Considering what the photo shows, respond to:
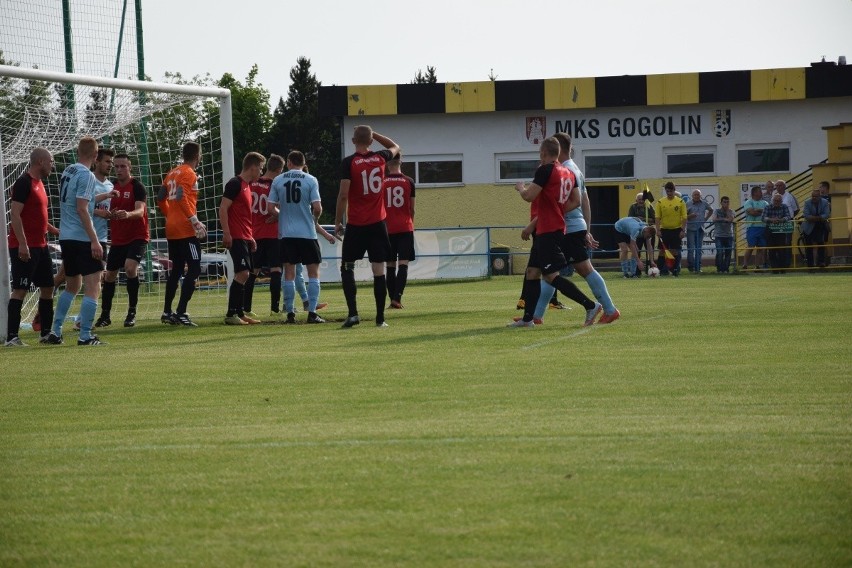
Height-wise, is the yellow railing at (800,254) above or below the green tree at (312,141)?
below

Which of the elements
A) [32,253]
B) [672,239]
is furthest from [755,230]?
[32,253]

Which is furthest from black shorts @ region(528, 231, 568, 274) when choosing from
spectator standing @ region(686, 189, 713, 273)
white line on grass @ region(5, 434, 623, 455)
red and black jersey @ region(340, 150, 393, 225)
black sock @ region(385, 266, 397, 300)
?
spectator standing @ region(686, 189, 713, 273)

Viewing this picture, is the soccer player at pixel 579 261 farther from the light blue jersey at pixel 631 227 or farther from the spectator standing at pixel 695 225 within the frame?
the spectator standing at pixel 695 225

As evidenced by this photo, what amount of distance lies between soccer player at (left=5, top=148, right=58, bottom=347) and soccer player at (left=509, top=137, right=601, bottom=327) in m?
5.12

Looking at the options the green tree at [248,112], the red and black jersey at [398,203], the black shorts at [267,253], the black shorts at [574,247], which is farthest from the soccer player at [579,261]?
the green tree at [248,112]

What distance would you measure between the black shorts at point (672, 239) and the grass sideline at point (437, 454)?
16.2m

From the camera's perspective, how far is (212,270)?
24203mm

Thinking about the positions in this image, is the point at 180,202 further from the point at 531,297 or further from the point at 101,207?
the point at 531,297

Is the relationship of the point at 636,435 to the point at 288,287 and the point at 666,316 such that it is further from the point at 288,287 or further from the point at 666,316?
the point at 288,287

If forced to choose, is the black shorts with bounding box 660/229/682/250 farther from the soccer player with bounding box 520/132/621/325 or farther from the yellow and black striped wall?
the soccer player with bounding box 520/132/621/325

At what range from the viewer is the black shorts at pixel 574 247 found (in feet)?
42.6

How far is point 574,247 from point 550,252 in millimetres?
485

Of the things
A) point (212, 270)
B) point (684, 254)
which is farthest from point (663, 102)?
point (212, 270)

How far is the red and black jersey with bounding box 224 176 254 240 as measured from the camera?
48.9 ft
